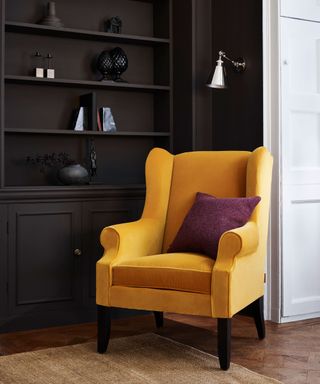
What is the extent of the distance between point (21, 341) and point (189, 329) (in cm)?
99

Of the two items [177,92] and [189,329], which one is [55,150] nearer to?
[177,92]

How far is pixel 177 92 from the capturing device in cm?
474

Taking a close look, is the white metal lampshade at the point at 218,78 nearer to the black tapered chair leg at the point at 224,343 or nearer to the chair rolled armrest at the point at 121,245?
the chair rolled armrest at the point at 121,245

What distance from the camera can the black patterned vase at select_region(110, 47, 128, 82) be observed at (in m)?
4.57

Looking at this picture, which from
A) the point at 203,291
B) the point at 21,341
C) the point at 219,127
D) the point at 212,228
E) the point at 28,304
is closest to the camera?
the point at 203,291

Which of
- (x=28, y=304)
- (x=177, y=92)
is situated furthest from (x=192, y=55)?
(x=28, y=304)

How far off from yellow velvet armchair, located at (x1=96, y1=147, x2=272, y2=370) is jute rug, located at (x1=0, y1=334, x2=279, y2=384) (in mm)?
114

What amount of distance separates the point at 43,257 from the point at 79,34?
1532 mm

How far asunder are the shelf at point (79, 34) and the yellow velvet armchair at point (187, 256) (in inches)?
39.8

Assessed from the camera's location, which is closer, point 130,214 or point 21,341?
point 21,341

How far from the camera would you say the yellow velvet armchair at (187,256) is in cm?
312

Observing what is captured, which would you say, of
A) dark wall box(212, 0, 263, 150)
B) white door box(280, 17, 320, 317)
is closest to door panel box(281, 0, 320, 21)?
white door box(280, 17, 320, 317)

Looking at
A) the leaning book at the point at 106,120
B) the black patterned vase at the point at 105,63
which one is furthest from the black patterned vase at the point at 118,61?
the leaning book at the point at 106,120

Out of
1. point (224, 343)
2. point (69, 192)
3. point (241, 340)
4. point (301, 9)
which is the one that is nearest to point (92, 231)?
point (69, 192)
